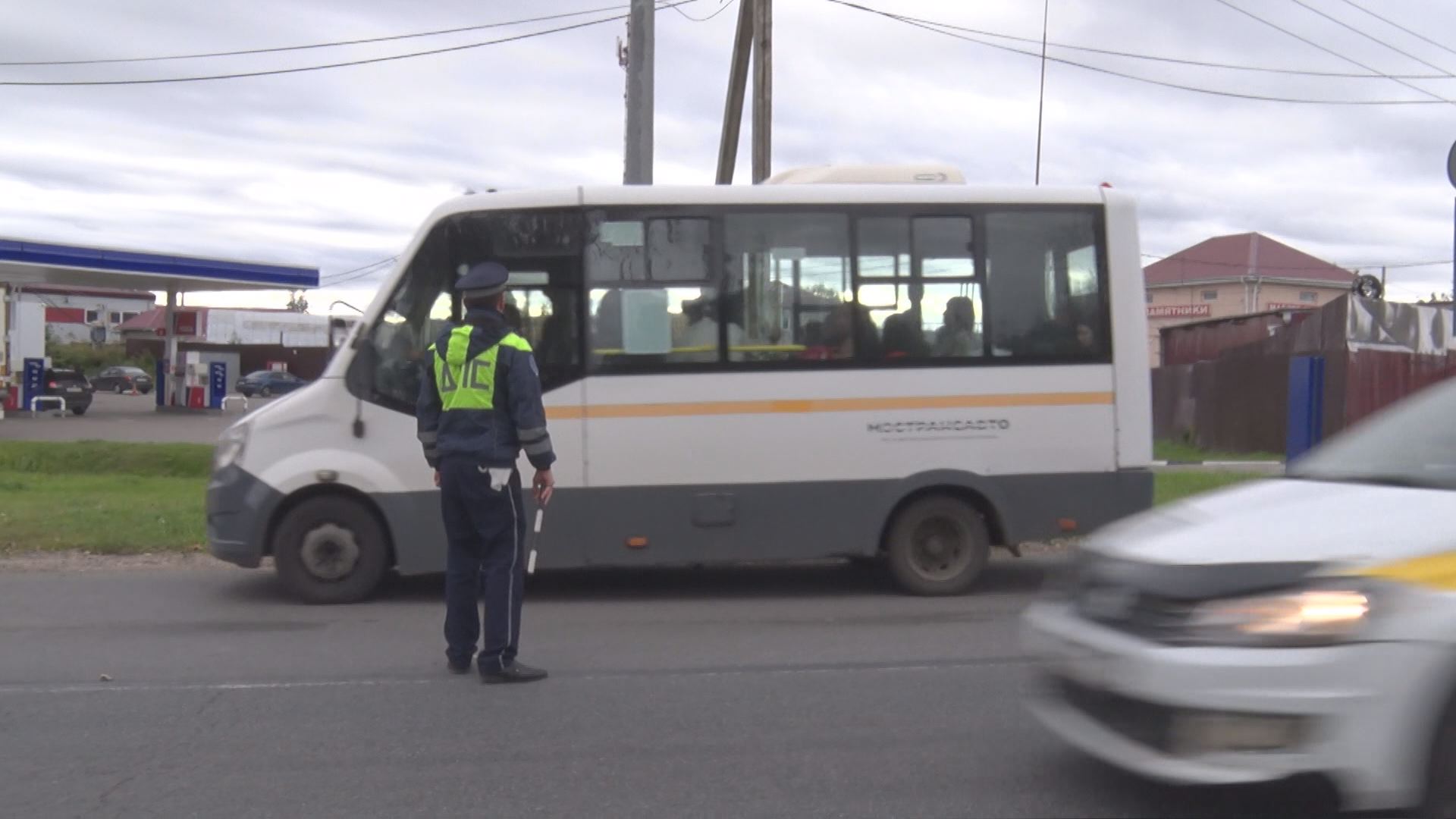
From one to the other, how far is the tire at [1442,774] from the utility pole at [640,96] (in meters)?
11.4

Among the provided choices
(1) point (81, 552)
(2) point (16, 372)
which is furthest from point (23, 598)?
(2) point (16, 372)

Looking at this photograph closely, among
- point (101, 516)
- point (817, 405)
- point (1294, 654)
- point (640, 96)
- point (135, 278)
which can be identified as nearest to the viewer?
point (1294, 654)

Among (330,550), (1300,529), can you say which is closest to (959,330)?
(330,550)

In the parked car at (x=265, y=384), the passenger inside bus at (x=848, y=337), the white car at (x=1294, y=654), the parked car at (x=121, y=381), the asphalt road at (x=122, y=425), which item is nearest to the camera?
the white car at (x=1294, y=654)

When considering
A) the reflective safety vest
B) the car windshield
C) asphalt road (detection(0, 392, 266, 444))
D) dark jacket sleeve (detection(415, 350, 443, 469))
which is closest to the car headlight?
dark jacket sleeve (detection(415, 350, 443, 469))

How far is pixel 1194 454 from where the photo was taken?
2752cm

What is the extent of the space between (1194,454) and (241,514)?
21.5 m

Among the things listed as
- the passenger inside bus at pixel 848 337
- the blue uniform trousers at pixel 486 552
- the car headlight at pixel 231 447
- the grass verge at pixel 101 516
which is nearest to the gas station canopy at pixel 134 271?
the grass verge at pixel 101 516

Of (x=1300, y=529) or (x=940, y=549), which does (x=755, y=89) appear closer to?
(x=940, y=549)

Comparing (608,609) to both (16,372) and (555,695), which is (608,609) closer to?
(555,695)

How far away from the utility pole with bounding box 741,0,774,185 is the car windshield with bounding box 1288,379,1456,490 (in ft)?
40.3

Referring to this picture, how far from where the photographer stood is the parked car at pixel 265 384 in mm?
50625

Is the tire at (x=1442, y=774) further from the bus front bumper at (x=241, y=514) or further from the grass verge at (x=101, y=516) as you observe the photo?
the grass verge at (x=101, y=516)

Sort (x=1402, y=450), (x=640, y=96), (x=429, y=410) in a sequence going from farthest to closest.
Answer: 1. (x=640, y=96)
2. (x=429, y=410)
3. (x=1402, y=450)
